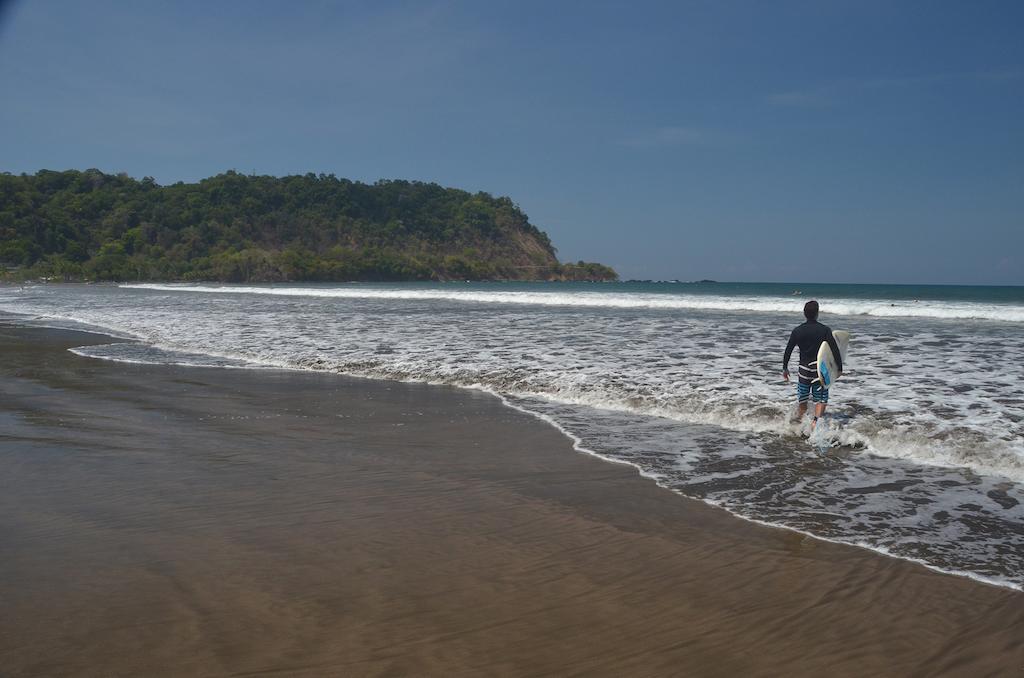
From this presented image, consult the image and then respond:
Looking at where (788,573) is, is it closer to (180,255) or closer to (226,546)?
(226,546)

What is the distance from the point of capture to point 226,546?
4152mm

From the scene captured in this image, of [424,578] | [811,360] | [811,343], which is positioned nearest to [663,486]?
[424,578]

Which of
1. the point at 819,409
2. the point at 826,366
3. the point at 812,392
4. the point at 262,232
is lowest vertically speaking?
the point at 819,409

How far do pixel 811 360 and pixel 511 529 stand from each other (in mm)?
4736

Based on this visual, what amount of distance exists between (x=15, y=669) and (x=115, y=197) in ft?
521

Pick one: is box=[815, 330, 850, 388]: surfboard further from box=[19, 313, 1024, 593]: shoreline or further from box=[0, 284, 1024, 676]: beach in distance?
box=[19, 313, 1024, 593]: shoreline

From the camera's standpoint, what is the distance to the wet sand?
3.02 m

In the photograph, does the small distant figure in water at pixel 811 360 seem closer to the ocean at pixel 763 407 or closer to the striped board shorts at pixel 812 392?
the striped board shorts at pixel 812 392

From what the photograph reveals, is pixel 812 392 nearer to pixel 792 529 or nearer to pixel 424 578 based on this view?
pixel 792 529

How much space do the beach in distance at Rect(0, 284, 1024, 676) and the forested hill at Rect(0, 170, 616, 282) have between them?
10426cm

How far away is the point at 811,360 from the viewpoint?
785 centimetres

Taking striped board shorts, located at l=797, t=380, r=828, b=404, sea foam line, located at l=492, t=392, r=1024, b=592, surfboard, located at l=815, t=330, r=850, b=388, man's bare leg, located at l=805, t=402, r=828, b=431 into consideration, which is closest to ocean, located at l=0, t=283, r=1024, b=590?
sea foam line, located at l=492, t=392, r=1024, b=592

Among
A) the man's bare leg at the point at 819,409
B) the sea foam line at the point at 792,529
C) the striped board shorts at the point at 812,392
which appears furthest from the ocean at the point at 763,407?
the striped board shorts at the point at 812,392

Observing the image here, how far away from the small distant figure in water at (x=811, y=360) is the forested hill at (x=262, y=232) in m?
107
